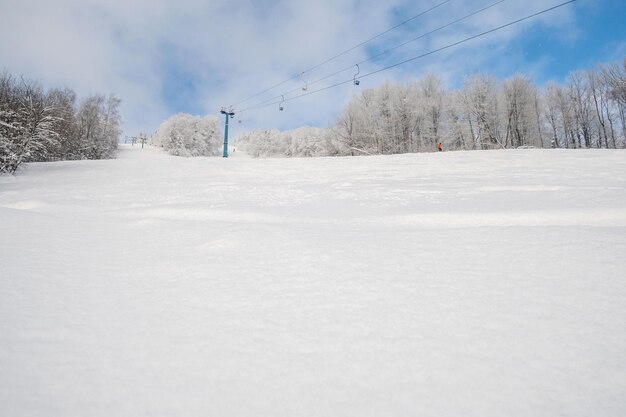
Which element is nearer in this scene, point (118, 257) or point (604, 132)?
point (118, 257)

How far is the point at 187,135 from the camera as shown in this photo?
40500 millimetres

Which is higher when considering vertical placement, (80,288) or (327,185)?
(327,185)

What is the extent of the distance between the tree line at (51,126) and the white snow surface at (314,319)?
1098cm

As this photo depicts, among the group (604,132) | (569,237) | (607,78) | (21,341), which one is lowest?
(21,341)

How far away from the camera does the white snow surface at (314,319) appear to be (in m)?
1.04

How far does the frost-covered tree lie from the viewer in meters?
39.5

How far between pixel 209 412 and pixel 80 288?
1379 mm

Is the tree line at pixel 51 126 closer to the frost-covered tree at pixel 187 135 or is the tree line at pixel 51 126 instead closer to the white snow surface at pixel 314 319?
the frost-covered tree at pixel 187 135

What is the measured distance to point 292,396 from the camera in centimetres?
105

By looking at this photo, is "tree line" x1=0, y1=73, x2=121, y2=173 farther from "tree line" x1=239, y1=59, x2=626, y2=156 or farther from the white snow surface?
"tree line" x1=239, y1=59, x2=626, y2=156

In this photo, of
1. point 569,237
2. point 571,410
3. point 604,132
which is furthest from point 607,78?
point 571,410

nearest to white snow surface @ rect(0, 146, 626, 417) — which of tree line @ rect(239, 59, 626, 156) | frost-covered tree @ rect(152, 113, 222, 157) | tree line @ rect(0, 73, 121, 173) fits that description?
tree line @ rect(0, 73, 121, 173)

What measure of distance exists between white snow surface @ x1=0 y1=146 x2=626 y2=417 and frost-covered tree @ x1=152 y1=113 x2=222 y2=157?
40411 mm

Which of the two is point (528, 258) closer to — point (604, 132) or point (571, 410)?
point (571, 410)
